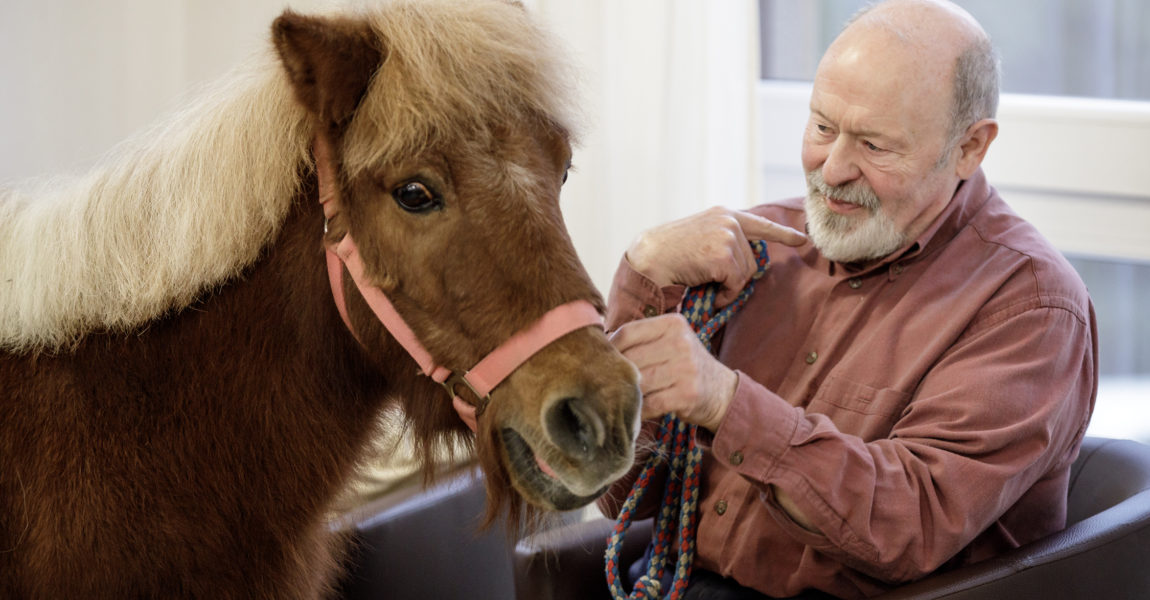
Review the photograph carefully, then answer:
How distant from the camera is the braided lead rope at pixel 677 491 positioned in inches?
55.7

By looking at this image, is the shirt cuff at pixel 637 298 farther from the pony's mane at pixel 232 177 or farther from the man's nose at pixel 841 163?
the pony's mane at pixel 232 177

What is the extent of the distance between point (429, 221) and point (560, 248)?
0.44ft

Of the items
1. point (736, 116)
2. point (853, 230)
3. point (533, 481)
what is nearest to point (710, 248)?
point (853, 230)

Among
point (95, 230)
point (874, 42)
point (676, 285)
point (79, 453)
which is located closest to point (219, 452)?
point (79, 453)

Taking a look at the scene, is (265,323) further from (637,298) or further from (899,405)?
(899,405)

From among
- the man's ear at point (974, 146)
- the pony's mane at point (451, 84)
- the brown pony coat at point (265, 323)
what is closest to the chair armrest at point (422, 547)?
the brown pony coat at point (265, 323)

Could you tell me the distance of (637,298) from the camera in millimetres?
1576

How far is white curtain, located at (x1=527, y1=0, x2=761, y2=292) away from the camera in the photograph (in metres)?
2.39

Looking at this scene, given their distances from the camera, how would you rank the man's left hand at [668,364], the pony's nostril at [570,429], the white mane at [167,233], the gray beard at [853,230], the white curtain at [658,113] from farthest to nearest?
the white curtain at [658,113] → the gray beard at [853,230] → the man's left hand at [668,364] → the white mane at [167,233] → the pony's nostril at [570,429]

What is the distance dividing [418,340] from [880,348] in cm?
70

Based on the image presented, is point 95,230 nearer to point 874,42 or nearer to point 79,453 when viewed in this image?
point 79,453

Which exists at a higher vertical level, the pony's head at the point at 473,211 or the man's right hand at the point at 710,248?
the pony's head at the point at 473,211

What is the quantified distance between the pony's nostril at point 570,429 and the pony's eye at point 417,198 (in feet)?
0.77

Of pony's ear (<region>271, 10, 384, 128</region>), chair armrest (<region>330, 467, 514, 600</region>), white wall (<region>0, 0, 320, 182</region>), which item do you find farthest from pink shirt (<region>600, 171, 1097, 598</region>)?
white wall (<region>0, 0, 320, 182</region>)
